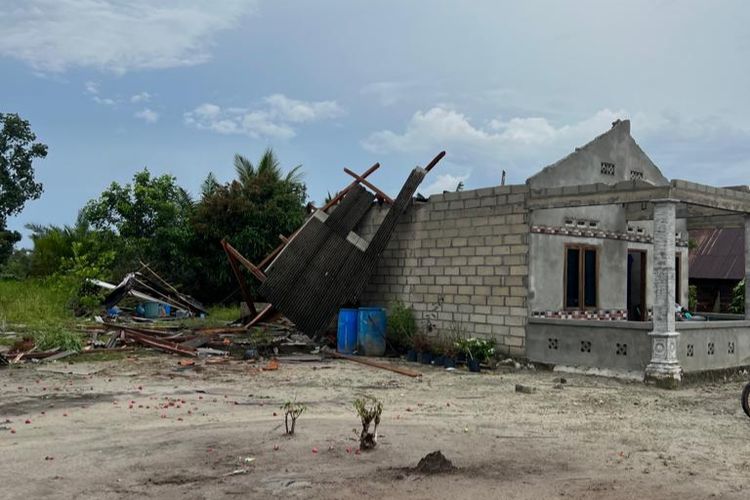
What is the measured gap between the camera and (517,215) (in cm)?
1462

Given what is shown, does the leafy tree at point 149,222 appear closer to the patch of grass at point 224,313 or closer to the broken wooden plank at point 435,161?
the patch of grass at point 224,313

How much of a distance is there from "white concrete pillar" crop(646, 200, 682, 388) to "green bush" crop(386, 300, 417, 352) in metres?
5.35

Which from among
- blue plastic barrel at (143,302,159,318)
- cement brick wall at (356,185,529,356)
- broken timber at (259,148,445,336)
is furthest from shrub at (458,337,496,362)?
blue plastic barrel at (143,302,159,318)

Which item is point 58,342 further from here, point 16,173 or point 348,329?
point 16,173

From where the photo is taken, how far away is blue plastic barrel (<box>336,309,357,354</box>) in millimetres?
16359

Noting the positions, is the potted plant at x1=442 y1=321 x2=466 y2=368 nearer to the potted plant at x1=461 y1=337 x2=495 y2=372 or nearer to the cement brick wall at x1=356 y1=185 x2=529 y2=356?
the cement brick wall at x1=356 y1=185 x2=529 y2=356

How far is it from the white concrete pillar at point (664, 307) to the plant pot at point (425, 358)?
4.26 m

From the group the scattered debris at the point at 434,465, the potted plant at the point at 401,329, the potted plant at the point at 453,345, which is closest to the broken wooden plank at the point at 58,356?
the potted plant at the point at 401,329

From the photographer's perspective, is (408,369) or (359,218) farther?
(359,218)

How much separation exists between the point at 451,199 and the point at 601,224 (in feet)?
10.5

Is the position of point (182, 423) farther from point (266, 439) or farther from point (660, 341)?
point (660, 341)

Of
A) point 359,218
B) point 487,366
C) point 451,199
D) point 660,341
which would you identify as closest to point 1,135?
point 359,218

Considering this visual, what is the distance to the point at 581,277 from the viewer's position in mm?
15375

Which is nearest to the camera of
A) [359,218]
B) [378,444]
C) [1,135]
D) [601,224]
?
[378,444]
